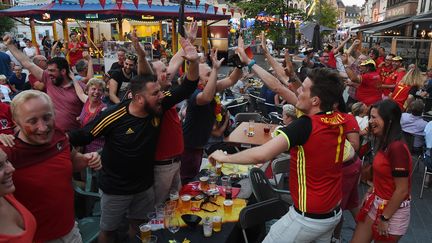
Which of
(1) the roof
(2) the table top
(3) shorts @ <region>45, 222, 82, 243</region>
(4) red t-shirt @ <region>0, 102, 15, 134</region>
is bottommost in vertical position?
(2) the table top

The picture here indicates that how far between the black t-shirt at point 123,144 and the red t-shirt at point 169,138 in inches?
9.1

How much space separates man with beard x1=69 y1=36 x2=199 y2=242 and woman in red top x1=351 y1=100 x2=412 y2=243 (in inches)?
80.6

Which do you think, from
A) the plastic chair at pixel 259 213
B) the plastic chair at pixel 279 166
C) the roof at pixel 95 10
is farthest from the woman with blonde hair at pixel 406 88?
the roof at pixel 95 10

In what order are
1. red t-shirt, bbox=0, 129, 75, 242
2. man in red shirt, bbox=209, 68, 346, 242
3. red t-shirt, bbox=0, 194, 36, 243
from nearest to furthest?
red t-shirt, bbox=0, 194, 36, 243 → red t-shirt, bbox=0, 129, 75, 242 → man in red shirt, bbox=209, 68, 346, 242

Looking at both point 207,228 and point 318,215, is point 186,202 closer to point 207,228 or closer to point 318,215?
point 207,228

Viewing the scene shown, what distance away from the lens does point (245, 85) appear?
11.1 m

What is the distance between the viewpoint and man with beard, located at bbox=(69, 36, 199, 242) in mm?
3244

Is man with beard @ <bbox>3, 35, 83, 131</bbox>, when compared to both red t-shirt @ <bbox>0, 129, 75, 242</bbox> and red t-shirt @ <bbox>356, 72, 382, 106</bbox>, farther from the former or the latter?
red t-shirt @ <bbox>356, 72, 382, 106</bbox>

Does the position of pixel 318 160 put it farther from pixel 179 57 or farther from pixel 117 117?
pixel 179 57

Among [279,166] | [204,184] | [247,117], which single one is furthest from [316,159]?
[247,117]

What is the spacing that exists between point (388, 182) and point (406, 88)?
5.34 meters

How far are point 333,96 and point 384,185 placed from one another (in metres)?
1.09

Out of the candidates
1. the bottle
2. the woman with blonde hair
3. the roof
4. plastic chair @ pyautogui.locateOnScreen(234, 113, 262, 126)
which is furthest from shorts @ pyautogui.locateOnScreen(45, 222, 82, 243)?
the roof

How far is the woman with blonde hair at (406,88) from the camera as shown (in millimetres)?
7547
